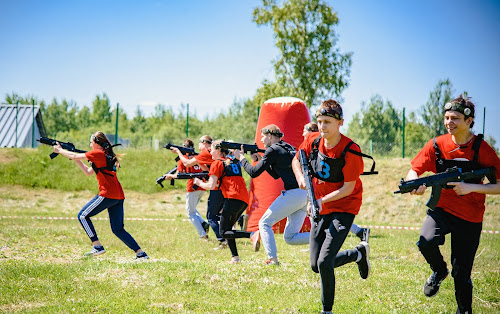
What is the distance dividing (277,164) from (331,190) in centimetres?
237

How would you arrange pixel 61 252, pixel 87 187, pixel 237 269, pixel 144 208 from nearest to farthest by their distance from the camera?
1. pixel 237 269
2. pixel 61 252
3. pixel 144 208
4. pixel 87 187

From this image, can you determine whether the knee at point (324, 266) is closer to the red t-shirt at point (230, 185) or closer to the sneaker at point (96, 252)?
the red t-shirt at point (230, 185)

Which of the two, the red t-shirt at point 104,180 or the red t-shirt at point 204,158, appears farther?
the red t-shirt at point 204,158

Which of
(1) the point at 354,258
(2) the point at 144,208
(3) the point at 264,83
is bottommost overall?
(2) the point at 144,208

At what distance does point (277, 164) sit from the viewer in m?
7.28

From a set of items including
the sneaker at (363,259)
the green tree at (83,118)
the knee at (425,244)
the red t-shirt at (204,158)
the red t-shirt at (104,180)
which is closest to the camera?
the knee at (425,244)

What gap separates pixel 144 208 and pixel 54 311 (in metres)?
14.1

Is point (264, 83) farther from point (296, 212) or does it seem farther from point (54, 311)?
point (54, 311)

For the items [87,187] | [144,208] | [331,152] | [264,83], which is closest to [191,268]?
[331,152]

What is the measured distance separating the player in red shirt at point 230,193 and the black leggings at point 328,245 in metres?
2.97

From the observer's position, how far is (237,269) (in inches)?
262

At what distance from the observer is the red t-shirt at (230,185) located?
26.0 feet

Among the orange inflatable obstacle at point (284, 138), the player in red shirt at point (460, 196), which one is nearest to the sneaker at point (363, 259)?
the player in red shirt at point (460, 196)

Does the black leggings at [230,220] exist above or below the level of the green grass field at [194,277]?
above
